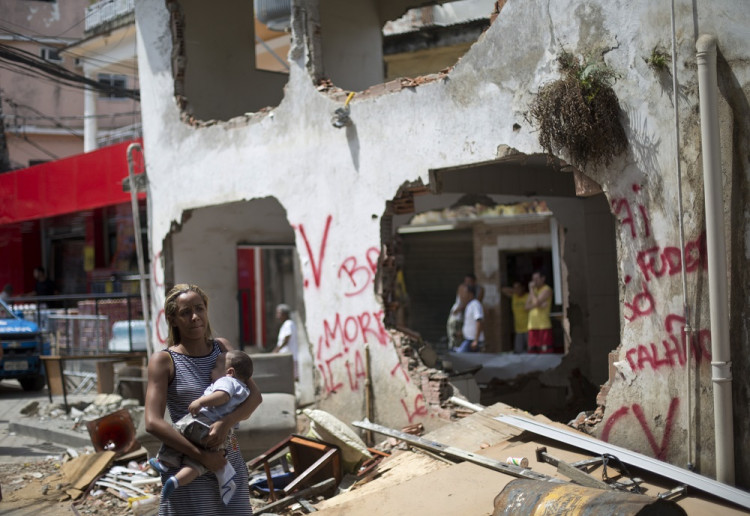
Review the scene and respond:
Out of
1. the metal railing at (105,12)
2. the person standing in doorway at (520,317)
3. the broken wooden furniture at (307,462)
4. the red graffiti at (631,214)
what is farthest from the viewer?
the metal railing at (105,12)

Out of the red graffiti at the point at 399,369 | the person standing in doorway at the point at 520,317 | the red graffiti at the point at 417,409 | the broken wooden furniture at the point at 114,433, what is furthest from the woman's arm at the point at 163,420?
the person standing in doorway at the point at 520,317

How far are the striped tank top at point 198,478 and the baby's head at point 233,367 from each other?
4 cm

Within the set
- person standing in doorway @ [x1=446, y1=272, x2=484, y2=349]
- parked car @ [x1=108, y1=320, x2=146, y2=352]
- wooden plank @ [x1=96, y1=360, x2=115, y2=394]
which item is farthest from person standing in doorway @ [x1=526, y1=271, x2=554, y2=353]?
wooden plank @ [x1=96, y1=360, x2=115, y2=394]

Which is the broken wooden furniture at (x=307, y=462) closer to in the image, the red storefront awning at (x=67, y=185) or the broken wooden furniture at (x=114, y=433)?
the broken wooden furniture at (x=114, y=433)

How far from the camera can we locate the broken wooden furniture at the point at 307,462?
7.66m

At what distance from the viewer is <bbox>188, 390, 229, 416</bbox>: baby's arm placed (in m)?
4.30

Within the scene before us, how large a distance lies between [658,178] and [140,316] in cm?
1172

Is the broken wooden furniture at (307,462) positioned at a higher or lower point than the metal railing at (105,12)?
lower

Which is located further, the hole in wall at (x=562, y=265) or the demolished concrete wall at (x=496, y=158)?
the hole in wall at (x=562, y=265)

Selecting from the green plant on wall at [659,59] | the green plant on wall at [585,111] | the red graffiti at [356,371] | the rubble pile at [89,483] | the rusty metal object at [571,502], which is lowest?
the rubble pile at [89,483]

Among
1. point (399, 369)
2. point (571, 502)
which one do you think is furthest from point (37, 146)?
point (571, 502)

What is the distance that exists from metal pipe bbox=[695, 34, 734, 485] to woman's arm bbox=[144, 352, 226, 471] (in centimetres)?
395

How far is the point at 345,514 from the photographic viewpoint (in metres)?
6.36

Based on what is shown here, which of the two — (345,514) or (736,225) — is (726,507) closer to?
(736,225)
